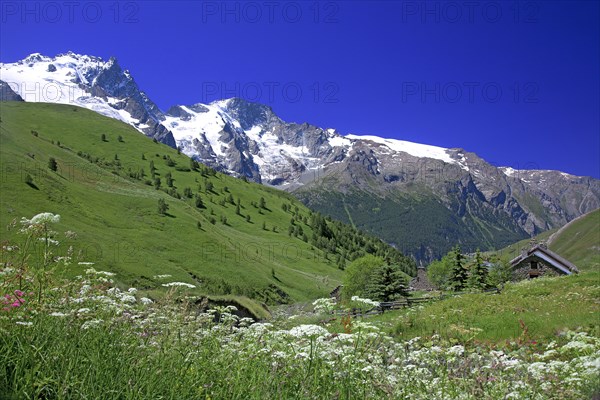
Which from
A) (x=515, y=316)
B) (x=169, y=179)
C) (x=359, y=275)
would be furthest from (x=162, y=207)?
(x=515, y=316)

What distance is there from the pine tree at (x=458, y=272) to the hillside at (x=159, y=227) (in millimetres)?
14611

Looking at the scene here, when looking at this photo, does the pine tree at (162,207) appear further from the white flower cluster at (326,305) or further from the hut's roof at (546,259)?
the white flower cluster at (326,305)

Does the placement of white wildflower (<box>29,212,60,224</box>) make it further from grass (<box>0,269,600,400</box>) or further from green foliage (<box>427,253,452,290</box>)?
green foliage (<box>427,253,452,290</box>)

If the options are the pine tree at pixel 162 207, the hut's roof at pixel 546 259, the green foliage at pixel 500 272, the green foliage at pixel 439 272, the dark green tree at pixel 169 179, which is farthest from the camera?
the dark green tree at pixel 169 179

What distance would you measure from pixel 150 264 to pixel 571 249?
168 metres

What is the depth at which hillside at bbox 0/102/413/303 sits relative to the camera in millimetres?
56562

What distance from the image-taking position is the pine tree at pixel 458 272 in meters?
61.3

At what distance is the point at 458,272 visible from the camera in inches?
2479

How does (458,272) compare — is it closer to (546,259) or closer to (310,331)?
(546,259)

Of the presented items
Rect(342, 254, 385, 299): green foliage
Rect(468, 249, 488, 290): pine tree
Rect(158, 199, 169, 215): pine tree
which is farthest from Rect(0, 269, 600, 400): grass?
Rect(158, 199, 169, 215): pine tree

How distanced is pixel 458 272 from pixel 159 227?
47551 mm

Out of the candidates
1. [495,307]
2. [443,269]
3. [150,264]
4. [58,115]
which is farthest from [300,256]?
[58,115]

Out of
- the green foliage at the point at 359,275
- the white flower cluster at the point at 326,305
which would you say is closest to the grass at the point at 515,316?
the white flower cluster at the point at 326,305

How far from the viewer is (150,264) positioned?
2327 inches
